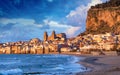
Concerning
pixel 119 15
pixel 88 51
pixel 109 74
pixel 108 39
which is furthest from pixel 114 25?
pixel 109 74

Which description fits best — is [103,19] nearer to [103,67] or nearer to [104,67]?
[103,67]

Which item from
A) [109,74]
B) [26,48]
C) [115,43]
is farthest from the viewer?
[26,48]

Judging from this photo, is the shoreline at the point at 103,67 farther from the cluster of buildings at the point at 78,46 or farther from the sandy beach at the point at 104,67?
the cluster of buildings at the point at 78,46

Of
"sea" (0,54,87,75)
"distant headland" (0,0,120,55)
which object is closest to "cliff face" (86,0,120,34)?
"distant headland" (0,0,120,55)

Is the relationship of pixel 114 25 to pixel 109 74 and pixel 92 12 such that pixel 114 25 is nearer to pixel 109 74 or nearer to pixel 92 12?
pixel 92 12

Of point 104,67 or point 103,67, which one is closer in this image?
point 104,67

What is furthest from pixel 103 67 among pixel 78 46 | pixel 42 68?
pixel 78 46

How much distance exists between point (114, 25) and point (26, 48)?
54254 millimetres

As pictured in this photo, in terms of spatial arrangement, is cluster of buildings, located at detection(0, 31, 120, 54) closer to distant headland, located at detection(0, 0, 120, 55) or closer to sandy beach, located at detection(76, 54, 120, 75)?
distant headland, located at detection(0, 0, 120, 55)

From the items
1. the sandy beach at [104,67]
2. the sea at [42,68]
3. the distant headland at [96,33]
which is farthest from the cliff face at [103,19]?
the sandy beach at [104,67]

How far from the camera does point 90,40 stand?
131750 mm

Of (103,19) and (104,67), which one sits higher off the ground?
(103,19)

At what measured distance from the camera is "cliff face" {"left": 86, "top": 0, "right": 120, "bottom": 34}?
139 meters

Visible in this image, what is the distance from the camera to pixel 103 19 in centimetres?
14488
